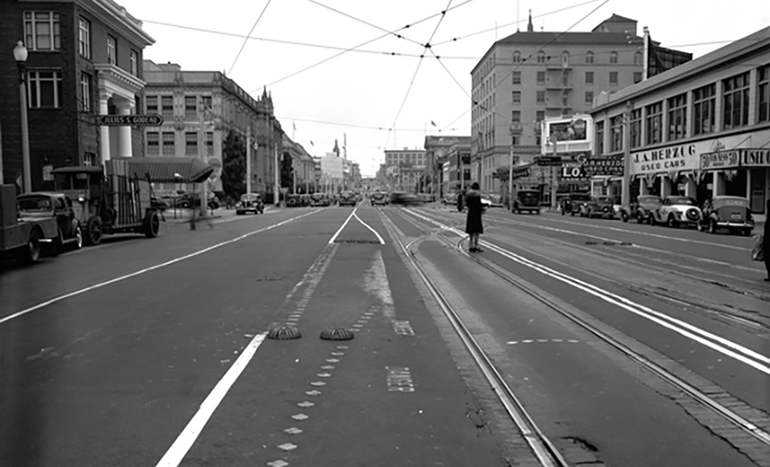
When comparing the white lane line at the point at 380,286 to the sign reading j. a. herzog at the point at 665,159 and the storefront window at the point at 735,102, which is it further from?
the sign reading j. a. herzog at the point at 665,159

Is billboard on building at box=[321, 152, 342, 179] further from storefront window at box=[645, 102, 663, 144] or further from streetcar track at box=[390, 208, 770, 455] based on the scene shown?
streetcar track at box=[390, 208, 770, 455]

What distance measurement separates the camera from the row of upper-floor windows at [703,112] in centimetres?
4106

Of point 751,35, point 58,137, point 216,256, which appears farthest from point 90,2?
point 751,35

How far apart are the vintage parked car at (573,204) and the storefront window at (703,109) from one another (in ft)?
31.3

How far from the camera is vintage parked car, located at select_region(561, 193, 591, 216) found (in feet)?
174

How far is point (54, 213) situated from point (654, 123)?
49702 mm

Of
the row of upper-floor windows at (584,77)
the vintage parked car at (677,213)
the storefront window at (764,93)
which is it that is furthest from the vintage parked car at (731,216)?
the row of upper-floor windows at (584,77)

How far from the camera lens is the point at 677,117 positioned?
5238cm

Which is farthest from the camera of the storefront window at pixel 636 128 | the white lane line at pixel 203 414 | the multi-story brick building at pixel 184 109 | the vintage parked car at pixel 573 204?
the multi-story brick building at pixel 184 109

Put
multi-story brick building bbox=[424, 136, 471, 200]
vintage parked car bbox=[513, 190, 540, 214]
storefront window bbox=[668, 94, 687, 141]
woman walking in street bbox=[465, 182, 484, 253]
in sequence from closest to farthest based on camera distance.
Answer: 1. woman walking in street bbox=[465, 182, 484, 253]
2. storefront window bbox=[668, 94, 687, 141]
3. vintage parked car bbox=[513, 190, 540, 214]
4. multi-story brick building bbox=[424, 136, 471, 200]

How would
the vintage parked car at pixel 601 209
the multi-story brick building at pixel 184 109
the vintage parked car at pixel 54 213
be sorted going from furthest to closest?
the multi-story brick building at pixel 184 109, the vintage parked car at pixel 601 209, the vintage parked car at pixel 54 213

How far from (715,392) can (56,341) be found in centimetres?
716

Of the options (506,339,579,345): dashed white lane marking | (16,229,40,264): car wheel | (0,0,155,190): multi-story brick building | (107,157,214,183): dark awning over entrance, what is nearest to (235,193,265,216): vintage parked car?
(0,0,155,190): multi-story brick building

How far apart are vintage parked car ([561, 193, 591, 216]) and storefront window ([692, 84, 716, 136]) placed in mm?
9526
